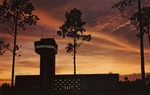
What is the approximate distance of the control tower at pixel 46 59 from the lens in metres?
37.7

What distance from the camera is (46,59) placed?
124 feet

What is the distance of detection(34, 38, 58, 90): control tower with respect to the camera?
3769cm

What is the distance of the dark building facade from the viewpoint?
37.8m

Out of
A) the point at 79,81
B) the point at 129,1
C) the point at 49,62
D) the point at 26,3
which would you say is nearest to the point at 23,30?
the point at 26,3

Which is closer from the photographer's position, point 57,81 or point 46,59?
point 46,59

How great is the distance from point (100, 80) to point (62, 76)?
4680mm

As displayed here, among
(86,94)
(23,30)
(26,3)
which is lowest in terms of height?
(86,94)

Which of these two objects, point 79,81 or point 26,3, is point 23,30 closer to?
point 26,3

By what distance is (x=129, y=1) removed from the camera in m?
36.3

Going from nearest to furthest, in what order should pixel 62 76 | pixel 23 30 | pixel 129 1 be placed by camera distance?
pixel 129 1 < pixel 62 76 < pixel 23 30

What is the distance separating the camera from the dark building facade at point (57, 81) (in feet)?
124

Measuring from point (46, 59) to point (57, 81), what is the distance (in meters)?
3.24

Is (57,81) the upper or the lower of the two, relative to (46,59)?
lower

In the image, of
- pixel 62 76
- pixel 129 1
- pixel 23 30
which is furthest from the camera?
pixel 23 30
